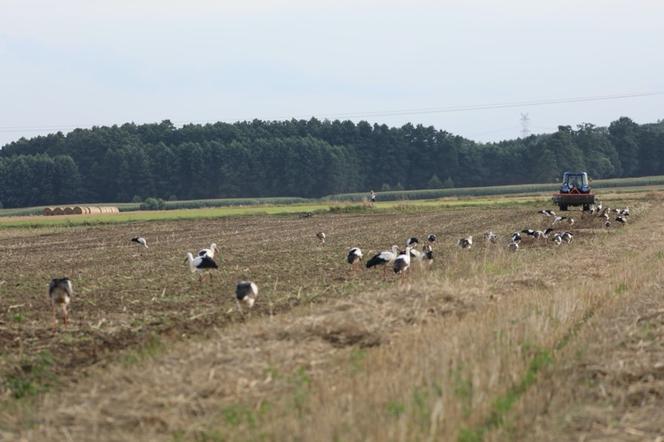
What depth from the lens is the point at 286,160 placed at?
136625mm

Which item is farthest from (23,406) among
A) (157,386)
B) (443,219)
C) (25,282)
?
(443,219)

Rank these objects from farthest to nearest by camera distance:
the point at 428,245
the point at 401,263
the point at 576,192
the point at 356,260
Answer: the point at 576,192 < the point at 428,245 < the point at 356,260 < the point at 401,263

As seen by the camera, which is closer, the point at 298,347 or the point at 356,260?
the point at 298,347

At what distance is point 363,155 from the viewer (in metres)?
152

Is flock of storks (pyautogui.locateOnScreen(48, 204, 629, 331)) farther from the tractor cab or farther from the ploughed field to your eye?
the tractor cab

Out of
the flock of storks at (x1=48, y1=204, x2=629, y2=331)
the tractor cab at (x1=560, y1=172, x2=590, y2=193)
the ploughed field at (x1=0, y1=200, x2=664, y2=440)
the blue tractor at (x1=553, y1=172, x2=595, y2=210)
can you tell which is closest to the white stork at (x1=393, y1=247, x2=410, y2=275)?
the flock of storks at (x1=48, y1=204, x2=629, y2=331)

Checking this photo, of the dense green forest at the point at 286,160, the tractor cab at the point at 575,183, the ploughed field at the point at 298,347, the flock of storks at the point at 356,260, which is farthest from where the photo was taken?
the dense green forest at the point at 286,160

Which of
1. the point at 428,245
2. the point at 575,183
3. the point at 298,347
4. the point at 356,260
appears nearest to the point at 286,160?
the point at 575,183

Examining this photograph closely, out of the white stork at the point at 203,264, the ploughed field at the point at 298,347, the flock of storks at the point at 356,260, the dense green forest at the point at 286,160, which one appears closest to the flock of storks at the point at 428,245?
the flock of storks at the point at 356,260

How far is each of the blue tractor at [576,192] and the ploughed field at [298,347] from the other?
29.2 m

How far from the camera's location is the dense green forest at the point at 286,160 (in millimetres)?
130375

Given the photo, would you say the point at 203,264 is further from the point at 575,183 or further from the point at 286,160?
the point at 286,160

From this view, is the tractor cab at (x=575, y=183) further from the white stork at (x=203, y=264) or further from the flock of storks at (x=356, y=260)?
the white stork at (x=203, y=264)

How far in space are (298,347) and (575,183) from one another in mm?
44647
